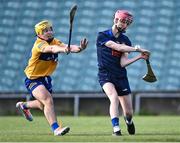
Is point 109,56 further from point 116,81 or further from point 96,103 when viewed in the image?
point 96,103

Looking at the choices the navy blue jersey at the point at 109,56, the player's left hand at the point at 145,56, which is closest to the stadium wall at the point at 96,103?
the navy blue jersey at the point at 109,56

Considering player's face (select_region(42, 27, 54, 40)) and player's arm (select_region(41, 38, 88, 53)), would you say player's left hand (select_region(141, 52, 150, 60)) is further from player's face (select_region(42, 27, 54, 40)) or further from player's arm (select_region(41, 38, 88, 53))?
player's face (select_region(42, 27, 54, 40))

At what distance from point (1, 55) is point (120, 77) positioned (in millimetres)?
18057

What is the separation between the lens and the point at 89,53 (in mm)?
29734

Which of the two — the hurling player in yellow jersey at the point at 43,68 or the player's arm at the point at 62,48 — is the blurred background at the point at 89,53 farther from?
the player's arm at the point at 62,48

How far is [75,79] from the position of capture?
29.0 m

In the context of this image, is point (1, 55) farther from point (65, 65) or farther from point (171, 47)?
point (171, 47)

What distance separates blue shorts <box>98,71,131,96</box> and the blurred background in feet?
42.1

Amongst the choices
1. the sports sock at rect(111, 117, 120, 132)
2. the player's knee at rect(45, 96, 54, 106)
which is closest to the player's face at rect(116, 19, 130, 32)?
the sports sock at rect(111, 117, 120, 132)

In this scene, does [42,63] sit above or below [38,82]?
above

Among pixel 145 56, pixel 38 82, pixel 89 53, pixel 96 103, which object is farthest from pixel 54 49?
pixel 89 53

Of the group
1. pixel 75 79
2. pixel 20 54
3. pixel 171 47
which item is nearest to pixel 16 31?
pixel 20 54

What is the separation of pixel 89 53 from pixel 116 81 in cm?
1695

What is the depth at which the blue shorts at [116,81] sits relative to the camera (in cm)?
1276
